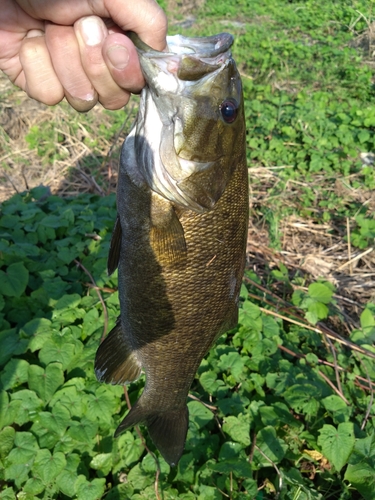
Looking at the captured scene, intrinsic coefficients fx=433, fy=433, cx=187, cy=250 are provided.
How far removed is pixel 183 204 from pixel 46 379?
57.0 inches

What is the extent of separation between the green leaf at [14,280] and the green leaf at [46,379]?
1.82 feet

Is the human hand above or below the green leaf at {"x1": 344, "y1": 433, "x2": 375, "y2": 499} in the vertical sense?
above

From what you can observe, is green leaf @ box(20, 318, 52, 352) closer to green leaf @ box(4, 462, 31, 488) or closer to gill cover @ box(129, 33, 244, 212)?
green leaf @ box(4, 462, 31, 488)

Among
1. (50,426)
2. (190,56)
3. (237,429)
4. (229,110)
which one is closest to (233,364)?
(237,429)

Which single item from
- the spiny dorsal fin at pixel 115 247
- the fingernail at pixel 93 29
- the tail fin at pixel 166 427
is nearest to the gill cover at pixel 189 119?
the fingernail at pixel 93 29

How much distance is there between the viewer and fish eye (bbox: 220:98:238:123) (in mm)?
1513

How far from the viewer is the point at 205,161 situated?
5.09ft

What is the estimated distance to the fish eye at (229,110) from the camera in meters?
1.51

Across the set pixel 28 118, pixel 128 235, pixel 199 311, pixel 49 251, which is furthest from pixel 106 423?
pixel 28 118

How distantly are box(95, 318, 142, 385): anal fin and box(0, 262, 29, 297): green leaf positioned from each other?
1143mm

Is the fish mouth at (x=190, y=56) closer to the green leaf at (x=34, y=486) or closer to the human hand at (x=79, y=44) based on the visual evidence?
the human hand at (x=79, y=44)

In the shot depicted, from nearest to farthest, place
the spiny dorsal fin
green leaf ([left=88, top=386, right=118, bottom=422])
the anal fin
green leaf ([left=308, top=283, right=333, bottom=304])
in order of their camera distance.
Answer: the spiny dorsal fin → the anal fin → green leaf ([left=88, top=386, right=118, bottom=422]) → green leaf ([left=308, top=283, right=333, bottom=304])

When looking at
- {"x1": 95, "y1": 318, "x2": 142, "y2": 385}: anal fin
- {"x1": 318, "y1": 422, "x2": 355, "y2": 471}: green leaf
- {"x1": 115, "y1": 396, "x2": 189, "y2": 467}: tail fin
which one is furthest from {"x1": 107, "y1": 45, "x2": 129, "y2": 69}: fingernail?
{"x1": 318, "y1": 422, "x2": 355, "y2": 471}: green leaf

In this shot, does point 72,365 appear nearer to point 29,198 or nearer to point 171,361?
point 171,361
